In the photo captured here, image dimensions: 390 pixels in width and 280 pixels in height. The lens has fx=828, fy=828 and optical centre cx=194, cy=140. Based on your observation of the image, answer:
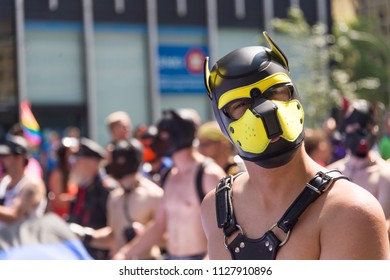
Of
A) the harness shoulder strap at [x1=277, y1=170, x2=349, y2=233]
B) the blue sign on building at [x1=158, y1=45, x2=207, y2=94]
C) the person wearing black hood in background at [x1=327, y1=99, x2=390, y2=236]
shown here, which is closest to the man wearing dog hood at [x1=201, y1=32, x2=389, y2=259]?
the harness shoulder strap at [x1=277, y1=170, x2=349, y2=233]

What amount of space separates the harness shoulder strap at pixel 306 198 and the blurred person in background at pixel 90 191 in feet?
13.0

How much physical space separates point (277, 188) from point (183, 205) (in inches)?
115

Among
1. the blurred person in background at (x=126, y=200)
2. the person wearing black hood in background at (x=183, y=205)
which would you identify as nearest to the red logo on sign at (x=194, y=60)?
the blurred person in background at (x=126, y=200)

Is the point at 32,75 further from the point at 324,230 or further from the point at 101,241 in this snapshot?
the point at 324,230

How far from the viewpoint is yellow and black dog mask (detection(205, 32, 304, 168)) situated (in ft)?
6.83

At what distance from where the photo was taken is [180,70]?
1519cm

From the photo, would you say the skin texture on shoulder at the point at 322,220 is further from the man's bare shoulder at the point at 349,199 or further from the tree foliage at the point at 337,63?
the tree foliage at the point at 337,63

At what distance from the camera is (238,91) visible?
84.3 inches

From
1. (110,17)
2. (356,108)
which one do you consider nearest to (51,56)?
(110,17)

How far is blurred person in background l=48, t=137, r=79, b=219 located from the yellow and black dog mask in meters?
A: 6.15

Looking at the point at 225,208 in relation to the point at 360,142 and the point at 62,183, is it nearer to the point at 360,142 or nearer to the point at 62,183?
the point at 360,142

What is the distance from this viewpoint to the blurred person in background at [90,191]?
630 cm

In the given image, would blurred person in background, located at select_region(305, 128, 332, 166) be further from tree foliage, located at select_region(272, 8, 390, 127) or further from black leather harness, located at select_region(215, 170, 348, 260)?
tree foliage, located at select_region(272, 8, 390, 127)
